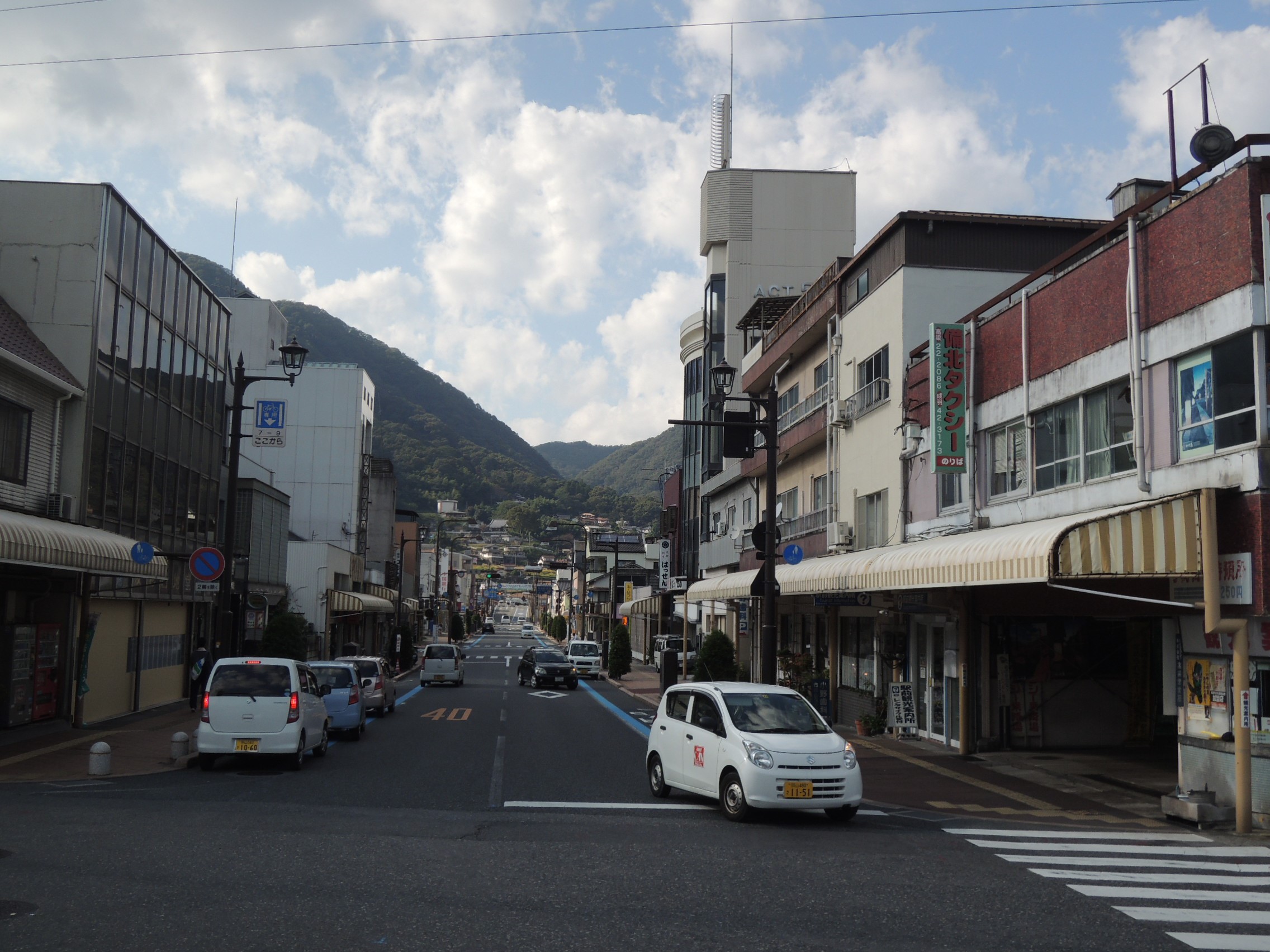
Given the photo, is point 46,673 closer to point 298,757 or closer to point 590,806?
point 298,757

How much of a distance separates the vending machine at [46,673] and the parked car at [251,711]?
6815 millimetres

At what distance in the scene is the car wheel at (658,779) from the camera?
50.4 ft

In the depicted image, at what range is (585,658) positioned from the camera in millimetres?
55062

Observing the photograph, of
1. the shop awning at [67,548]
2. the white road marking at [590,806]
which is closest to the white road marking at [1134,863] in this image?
the white road marking at [590,806]

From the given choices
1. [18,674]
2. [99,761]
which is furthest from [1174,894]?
[18,674]

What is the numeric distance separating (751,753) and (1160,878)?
4.60m

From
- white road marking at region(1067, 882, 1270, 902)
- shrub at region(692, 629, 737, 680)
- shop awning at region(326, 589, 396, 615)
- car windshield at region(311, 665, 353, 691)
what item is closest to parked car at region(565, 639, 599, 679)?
shop awning at region(326, 589, 396, 615)

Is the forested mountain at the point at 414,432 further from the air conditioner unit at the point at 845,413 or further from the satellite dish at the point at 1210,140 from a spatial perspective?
the satellite dish at the point at 1210,140

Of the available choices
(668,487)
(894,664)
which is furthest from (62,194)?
(668,487)

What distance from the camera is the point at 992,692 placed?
2148 centimetres

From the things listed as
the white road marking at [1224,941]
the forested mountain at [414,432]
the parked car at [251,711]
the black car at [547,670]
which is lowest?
the black car at [547,670]

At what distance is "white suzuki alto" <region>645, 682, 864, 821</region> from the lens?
12.9 meters

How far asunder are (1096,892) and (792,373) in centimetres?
2786

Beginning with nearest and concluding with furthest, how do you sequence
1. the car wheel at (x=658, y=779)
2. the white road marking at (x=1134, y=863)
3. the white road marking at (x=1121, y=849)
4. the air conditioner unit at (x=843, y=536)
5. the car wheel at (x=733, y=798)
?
the white road marking at (x=1134, y=863) → the white road marking at (x=1121, y=849) → the car wheel at (x=733, y=798) → the car wheel at (x=658, y=779) → the air conditioner unit at (x=843, y=536)
